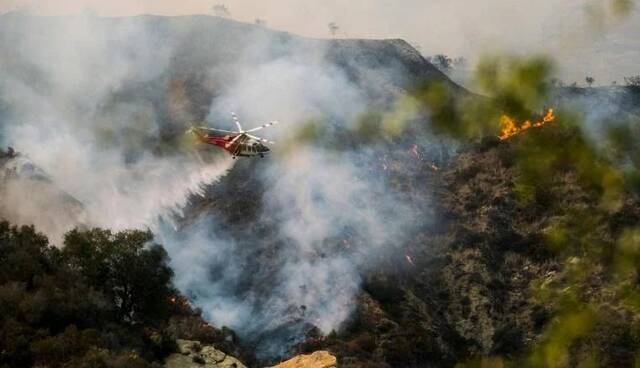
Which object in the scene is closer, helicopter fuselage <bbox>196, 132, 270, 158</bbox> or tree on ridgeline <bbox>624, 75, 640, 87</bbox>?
helicopter fuselage <bbox>196, 132, 270, 158</bbox>

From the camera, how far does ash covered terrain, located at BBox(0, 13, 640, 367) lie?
138ft

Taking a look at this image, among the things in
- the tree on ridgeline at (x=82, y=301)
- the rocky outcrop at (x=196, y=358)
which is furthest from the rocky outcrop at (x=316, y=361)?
the tree on ridgeline at (x=82, y=301)

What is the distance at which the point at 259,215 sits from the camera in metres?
79.6

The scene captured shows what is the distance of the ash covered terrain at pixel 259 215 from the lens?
4197 cm

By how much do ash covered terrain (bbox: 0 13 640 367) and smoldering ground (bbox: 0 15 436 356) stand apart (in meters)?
0.33

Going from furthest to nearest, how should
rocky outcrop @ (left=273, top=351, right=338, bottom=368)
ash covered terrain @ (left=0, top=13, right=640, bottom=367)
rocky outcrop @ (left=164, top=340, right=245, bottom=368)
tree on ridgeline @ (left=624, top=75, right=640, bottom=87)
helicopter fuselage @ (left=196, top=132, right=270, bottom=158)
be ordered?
tree on ridgeline @ (left=624, top=75, right=640, bottom=87) → helicopter fuselage @ (left=196, top=132, right=270, bottom=158) → ash covered terrain @ (left=0, top=13, right=640, bottom=367) → rocky outcrop @ (left=273, top=351, right=338, bottom=368) → rocky outcrop @ (left=164, top=340, right=245, bottom=368)

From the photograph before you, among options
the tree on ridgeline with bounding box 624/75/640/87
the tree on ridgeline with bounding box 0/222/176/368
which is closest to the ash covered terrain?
the tree on ridgeline with bounding box 0/222/176/368

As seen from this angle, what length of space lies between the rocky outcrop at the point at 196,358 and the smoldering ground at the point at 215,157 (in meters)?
19.4

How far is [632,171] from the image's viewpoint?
312 inches

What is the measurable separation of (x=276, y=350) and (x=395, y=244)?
81.5 ft

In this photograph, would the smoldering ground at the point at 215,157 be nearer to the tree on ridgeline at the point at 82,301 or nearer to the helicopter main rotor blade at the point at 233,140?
the helicopter main rotor blade at the point at 233,140

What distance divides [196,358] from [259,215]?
135ft

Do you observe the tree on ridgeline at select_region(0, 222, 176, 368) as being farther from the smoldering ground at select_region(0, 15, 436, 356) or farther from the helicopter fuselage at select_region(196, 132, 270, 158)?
the smoldering ground at select_region(0, 15, 436, 356)

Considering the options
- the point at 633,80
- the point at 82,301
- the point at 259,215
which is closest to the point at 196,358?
the point at 82,301
